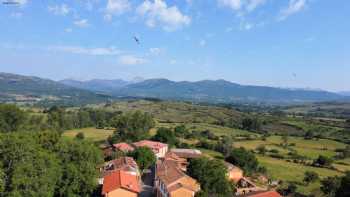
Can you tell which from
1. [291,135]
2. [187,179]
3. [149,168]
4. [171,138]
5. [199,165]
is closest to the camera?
[187,179]

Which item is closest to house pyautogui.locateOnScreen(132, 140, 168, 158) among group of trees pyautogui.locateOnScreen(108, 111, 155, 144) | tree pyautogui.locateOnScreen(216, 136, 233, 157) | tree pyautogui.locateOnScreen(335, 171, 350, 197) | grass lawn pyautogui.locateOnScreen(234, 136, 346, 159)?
group of trees pyautogui.locateOnScreen(108, 111, 155, 144)

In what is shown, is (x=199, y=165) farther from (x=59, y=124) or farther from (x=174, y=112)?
(x=174, y=112)

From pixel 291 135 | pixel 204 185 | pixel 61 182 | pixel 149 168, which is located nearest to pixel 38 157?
pixel 61 182

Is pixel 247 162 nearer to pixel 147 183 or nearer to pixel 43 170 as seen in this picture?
pixel 147 183

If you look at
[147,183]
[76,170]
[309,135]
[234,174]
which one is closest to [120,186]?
[76,170]

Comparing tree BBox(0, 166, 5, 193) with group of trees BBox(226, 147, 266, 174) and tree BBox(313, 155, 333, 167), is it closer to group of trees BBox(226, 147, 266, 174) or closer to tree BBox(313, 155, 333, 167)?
group of trees BBox(226, 147, 266, 174)

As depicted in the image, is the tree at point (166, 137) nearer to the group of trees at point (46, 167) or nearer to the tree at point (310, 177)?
Answer: the tree at point (310, 177)
